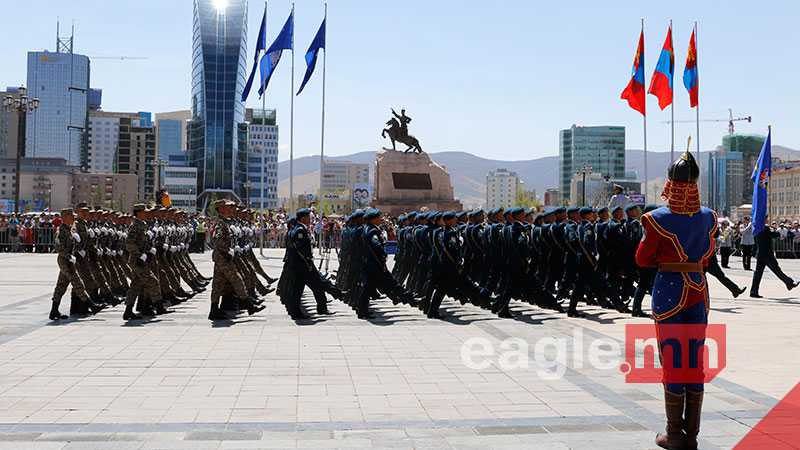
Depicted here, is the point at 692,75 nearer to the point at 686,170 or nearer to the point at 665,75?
the point at 665,75

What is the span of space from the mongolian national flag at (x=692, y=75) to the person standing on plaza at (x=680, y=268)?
18.1 m

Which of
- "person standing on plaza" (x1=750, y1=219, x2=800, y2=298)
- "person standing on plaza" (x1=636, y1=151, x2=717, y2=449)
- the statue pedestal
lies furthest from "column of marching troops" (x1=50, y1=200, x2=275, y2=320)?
the statue pedestal

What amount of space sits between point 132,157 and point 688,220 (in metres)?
199

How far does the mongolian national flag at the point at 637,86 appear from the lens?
2284 cm

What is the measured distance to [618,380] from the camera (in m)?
7.93

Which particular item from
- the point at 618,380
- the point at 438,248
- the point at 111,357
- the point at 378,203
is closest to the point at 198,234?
the point at 378,203

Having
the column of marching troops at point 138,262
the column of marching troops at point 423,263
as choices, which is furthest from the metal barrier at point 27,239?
the column of marching troops at point 423,263

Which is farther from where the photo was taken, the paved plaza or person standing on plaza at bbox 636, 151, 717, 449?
the paved plaza

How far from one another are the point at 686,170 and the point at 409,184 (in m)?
39.4

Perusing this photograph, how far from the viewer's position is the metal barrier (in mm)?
36719

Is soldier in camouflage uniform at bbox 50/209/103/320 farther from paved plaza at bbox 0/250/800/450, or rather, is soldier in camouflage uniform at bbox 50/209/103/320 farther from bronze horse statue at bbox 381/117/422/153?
bronze horse statue at bbox 381/117/422/153

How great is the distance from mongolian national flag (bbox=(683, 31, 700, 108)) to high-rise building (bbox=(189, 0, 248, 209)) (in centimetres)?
14262

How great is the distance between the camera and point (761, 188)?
18.5 metres

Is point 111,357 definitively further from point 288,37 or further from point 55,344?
point 288,37
